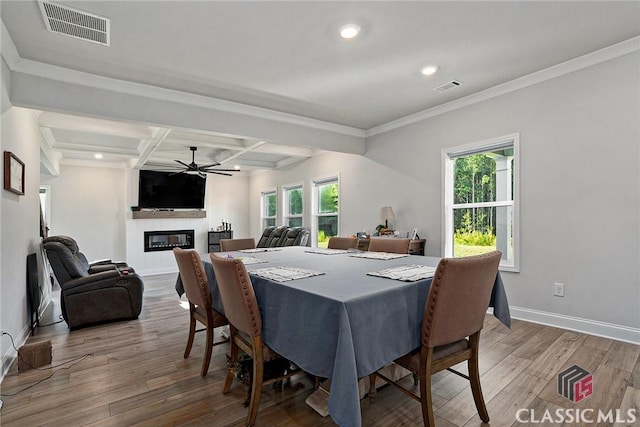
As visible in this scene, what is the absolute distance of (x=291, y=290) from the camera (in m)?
1.59

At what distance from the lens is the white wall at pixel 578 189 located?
9.17 feet

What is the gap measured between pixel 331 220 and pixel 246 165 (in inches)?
115

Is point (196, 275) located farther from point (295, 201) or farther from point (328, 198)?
point (295, 201)

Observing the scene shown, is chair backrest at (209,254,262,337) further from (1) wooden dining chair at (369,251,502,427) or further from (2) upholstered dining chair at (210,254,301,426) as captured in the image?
(1) wooden dining chair at (369,251,502,427)

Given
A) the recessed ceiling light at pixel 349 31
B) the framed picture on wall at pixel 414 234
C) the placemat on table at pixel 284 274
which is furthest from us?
the framed picture on wall at pixel 414 234

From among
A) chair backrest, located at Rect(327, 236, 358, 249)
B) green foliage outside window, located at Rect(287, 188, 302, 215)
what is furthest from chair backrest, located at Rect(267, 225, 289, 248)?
chair backrest, located at Rect(327, 236, 358, 249)

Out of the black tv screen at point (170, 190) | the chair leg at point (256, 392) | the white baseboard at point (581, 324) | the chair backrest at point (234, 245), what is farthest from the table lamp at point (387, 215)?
the black tv screen at point (170, 190)

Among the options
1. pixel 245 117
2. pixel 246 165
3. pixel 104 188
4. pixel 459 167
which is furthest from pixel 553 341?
pixel 104 188

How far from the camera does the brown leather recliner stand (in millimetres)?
3400

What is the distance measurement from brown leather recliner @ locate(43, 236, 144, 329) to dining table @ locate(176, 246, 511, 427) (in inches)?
103

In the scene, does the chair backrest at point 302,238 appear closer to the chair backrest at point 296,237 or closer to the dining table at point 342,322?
the chair backrest at point 296,237

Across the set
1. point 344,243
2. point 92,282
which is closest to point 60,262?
point 92,282

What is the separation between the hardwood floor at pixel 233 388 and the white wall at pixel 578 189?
1.25 feet

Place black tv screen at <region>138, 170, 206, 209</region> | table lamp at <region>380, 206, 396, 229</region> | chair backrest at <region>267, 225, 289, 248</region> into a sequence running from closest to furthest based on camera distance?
table lamp at <region>380, 206, 396, 229</region>
chair backrest at <region>267, 225, 289, 248</region>
black tv screen at <region>138, 170, 206, 209</region>
